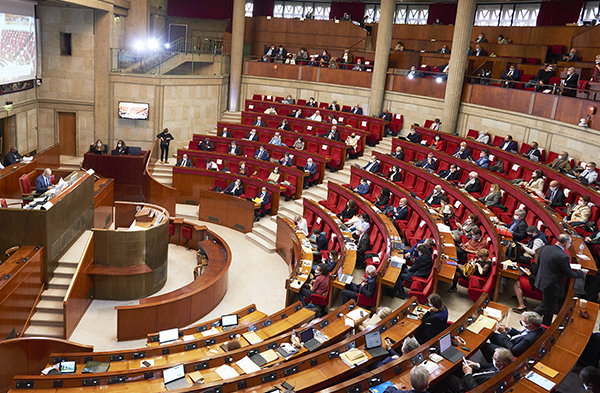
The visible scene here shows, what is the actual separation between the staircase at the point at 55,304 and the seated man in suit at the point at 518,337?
6659 millimetres

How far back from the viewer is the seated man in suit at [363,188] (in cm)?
1256

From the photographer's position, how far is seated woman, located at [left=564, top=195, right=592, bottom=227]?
8773 millimetres

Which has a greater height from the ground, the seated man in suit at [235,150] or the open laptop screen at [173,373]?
the seated man in suit at [235,150]

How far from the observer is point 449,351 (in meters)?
5.55

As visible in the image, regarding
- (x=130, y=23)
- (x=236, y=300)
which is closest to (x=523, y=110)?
(x=236, y=300)

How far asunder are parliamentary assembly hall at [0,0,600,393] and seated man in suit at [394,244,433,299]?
0.05 meters

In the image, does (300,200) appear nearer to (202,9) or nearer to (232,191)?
(232,191)

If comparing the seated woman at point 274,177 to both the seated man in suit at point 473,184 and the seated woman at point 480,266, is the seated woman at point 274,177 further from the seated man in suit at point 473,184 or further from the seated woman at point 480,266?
the seated woman at point 480,266

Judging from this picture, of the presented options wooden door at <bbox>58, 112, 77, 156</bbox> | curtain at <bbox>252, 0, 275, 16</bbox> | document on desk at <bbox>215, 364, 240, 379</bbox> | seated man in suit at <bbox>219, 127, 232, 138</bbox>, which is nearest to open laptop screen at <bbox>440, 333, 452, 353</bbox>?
document on desk at <bbox>215, 364, 240, 379</bbox>

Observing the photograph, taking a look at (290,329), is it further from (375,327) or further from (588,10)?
(588,10)

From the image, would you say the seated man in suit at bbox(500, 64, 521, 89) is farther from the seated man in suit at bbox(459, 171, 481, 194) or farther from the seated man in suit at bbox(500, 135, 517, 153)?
the seated man in suit at bbox(459, 171, 481, 194)

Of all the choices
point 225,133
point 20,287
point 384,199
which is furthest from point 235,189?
point 20,287

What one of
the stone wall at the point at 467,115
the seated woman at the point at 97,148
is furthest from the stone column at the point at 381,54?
the seated woman at the point at 97,148

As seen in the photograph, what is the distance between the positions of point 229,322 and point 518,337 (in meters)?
3.75
